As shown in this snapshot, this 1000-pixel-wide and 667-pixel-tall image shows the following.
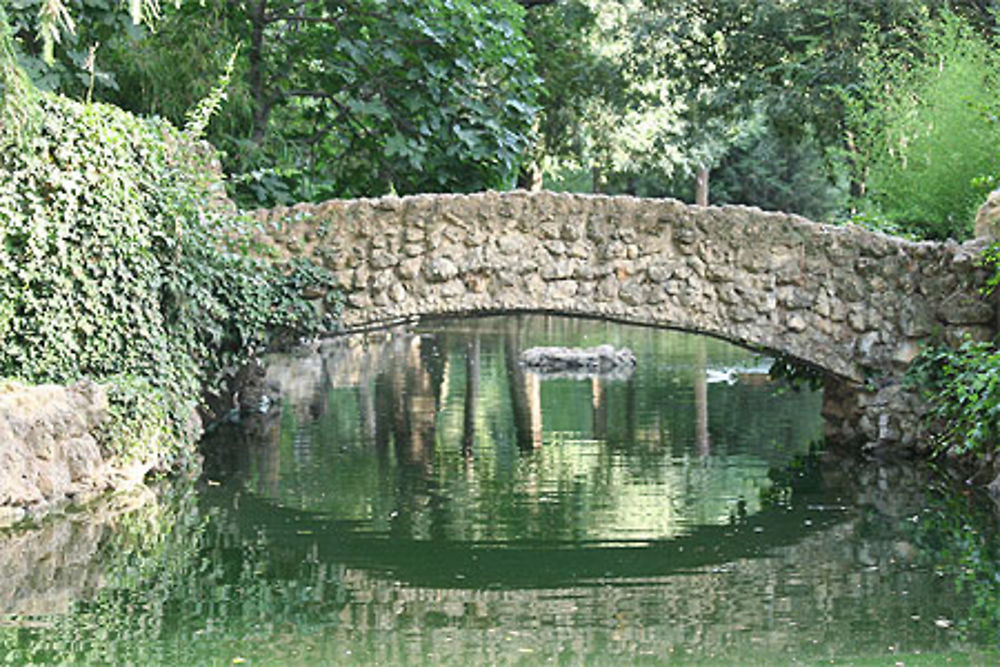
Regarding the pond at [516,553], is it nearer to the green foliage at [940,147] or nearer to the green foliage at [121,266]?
the green foliage at [121,266]

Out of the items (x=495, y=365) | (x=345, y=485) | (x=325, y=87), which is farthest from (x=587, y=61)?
(x=345, y=485)

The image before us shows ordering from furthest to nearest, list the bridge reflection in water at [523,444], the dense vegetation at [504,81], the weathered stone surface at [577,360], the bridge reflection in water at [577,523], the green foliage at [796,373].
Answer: the weathered stone surface at [577,360] < the dense vegetation at [504,81] < the green foliage at [796,373] < the bridge reflection in water at [523,444] < the bridge reflection in water at [577,523]

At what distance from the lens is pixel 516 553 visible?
29.6 ft

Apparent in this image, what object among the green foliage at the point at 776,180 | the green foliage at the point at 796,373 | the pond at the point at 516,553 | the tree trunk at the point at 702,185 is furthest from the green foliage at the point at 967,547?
the green foliage at the point at 776,180

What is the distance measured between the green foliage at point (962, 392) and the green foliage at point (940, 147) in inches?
67.0

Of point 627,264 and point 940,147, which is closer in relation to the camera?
point 627,264

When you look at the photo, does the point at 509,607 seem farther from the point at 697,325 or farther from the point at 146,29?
the point at 146,29

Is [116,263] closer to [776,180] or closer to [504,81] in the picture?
[504,81]

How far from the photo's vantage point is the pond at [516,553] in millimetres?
6965

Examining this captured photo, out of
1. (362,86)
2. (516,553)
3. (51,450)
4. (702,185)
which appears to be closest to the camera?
(516,553)

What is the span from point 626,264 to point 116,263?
380 cm

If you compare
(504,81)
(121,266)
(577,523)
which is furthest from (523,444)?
(504,81)

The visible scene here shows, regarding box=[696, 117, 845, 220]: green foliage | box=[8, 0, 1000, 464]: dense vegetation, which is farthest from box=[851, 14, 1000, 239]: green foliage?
box=[696, 117, 845, 220]: green foliage

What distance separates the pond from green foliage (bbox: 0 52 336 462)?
0.87 metres
